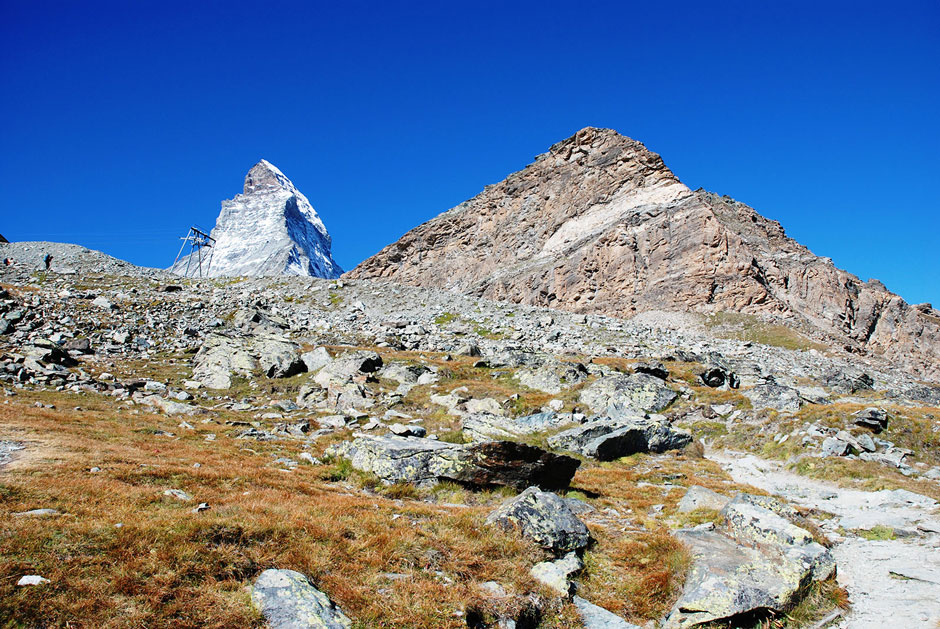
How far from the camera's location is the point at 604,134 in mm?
106250

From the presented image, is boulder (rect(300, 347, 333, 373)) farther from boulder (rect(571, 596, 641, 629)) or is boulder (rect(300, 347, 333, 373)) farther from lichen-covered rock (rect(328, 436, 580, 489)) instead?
boulder (rect(571, 596, 641, 629))

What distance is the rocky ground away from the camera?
20.7 feet

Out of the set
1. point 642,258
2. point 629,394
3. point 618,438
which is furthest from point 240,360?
point 642,258

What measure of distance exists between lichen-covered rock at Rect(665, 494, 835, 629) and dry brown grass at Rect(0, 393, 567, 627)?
2.78 metres

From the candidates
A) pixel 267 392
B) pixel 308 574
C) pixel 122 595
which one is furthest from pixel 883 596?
pixel 267 392

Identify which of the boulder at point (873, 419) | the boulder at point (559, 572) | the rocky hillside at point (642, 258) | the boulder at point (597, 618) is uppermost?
the rocky hillside at point (642, 258)

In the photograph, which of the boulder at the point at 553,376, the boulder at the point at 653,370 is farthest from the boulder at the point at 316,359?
the boulder at the point at 653,370

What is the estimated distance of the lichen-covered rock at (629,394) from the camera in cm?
2502

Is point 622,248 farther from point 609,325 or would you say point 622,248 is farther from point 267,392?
point 267,392

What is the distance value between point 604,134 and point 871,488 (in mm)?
105166

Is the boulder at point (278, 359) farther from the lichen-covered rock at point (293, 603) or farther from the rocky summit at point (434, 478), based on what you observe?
the lichen-covered rock at point (293, 603)

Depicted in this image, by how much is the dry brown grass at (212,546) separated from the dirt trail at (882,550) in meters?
5.65

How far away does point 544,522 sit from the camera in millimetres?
8938

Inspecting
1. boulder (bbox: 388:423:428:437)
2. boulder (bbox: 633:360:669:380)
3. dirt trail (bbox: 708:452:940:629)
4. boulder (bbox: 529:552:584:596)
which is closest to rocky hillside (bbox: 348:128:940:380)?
boulder (bbox: 633:360:669:380)
